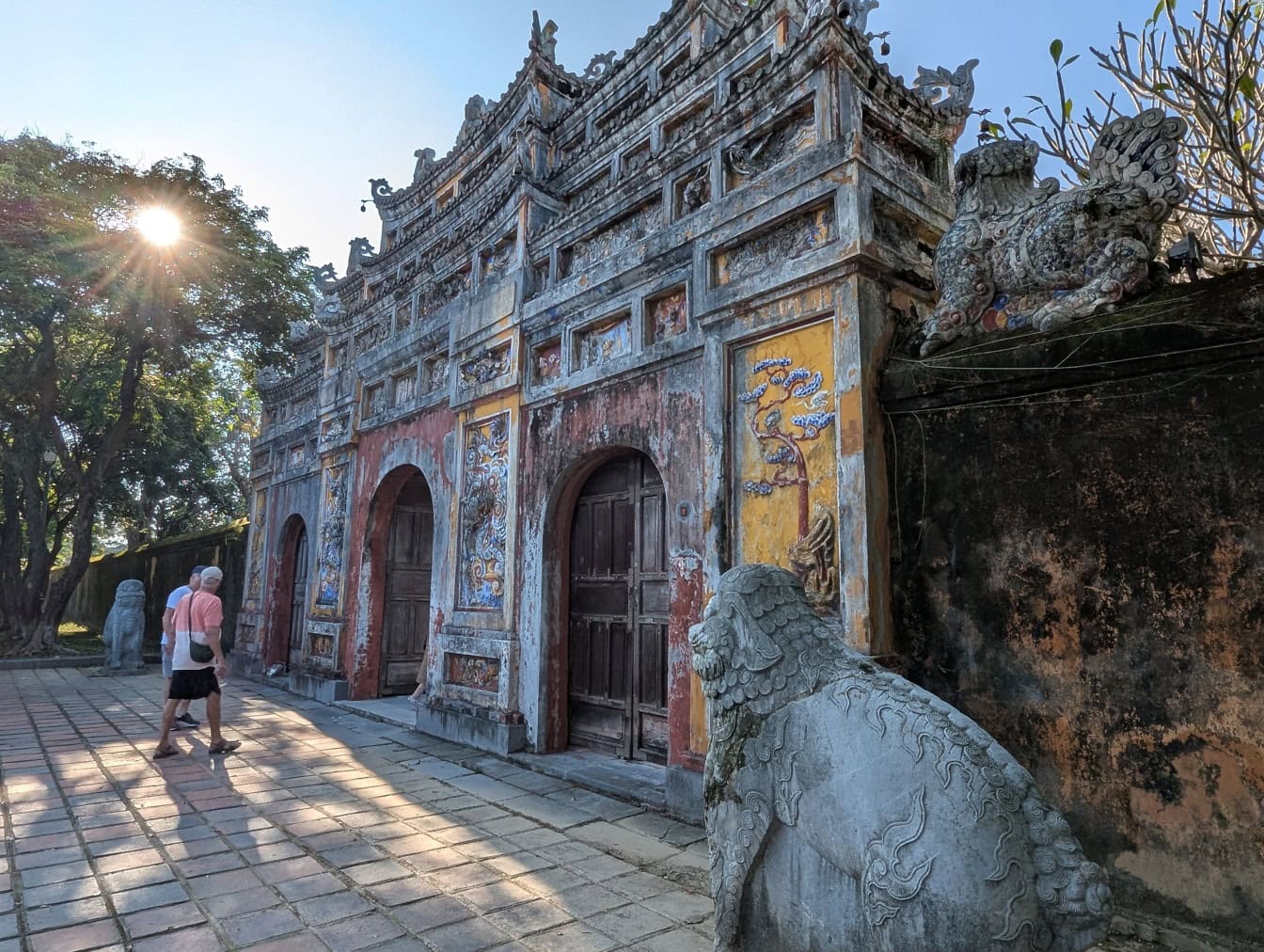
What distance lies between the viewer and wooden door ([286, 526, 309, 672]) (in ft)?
35.1

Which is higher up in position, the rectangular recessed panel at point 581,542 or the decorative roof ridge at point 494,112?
the decorative roof ridge at point 494,112

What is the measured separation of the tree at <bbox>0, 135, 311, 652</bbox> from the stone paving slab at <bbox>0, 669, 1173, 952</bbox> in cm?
868

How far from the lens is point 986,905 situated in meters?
1.52

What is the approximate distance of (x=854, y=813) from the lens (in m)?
1.74

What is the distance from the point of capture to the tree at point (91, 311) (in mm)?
11430

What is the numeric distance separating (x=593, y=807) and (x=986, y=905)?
3.56 meters

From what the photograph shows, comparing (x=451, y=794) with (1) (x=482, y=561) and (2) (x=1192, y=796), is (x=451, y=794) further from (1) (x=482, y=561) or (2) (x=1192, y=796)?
(2) (x=1192, y=796)

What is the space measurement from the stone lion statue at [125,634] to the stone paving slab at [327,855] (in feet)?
19.2

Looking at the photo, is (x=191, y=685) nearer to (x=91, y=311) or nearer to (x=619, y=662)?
(x=619, y=662)

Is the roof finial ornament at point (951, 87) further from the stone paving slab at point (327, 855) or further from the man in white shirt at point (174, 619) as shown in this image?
the man in white shirt at point (174, 619)

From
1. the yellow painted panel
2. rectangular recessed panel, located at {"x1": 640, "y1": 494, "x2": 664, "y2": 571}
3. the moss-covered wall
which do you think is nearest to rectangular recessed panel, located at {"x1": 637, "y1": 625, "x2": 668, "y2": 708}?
rectangular recessed panel, located at {"x1": 640, "y1": 494, "x2": 664, "y2": 571}

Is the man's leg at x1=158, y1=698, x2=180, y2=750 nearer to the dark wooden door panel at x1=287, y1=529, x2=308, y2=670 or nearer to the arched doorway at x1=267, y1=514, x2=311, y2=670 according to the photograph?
the dark wooden door panel at x1=287, y1=529, x2=308, y2=670

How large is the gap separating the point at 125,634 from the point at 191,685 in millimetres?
7376

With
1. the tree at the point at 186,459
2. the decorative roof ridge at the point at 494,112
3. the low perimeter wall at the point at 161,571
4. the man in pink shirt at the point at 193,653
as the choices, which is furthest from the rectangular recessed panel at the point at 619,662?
the tree at the point at 186,459
